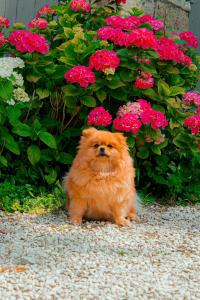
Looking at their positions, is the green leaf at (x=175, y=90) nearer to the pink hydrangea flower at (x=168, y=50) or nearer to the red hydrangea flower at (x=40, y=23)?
the pink hydrangea flower at (x=168, y=50)

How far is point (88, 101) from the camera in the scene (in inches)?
215

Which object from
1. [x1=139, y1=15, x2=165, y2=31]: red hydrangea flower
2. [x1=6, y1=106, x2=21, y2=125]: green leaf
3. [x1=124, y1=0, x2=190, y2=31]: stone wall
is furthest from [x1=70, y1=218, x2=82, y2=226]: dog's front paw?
[x1=124, y1=0, x2=190, y2=31]: stone wall

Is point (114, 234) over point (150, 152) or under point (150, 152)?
under

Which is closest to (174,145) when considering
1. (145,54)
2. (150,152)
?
(150,152)

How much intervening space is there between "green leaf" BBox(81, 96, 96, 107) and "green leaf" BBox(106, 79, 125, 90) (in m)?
0.18

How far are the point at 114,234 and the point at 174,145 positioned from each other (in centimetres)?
167

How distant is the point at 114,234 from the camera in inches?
184

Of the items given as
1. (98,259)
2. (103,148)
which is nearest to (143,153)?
(103,148)

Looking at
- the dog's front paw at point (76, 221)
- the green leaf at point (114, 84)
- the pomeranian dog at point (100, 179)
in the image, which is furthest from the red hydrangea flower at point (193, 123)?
the dog's front paw at point (76, 221)

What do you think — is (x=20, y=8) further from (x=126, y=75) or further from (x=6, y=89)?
(x=6, y=89)

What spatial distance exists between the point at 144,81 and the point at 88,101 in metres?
0.50

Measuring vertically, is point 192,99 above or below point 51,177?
above

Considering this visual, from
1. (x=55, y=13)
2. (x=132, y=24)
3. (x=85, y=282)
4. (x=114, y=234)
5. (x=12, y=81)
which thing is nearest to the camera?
(x=85, y=282)

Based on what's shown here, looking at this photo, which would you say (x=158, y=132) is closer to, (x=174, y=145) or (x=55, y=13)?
(x=174, y=145)
